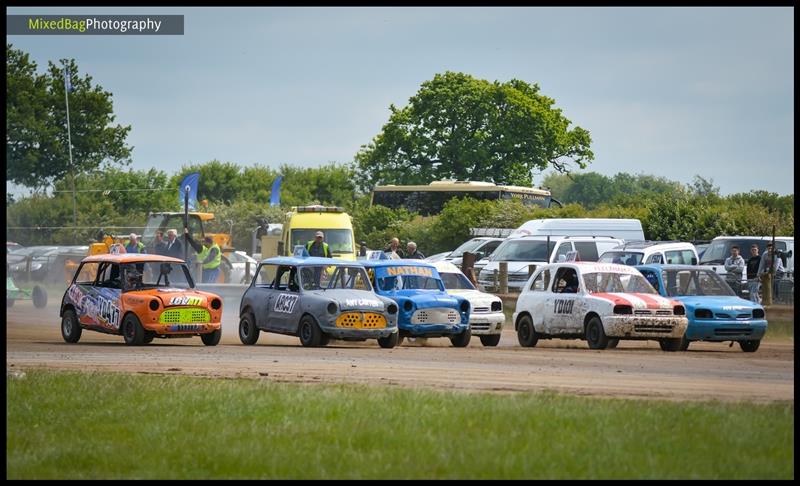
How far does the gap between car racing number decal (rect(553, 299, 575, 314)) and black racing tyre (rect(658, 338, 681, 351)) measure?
1572mm

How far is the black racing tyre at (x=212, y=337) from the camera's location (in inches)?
1000

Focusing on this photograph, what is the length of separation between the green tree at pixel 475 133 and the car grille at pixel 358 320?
64.2 meters

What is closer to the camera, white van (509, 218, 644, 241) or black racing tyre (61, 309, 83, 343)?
black racing tyre (61, 309, 83, 343)

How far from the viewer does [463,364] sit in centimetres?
2120

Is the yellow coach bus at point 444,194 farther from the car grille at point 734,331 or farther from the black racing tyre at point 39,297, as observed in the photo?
the car grille at point 734,331

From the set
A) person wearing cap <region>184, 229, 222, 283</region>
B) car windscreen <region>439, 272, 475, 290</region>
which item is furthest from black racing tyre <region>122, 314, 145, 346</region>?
person wearing cap <region>184, 229, 222, 283</region>

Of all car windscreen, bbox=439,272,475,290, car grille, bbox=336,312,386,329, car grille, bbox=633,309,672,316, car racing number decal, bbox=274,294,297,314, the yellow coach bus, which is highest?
the yellow coach bus

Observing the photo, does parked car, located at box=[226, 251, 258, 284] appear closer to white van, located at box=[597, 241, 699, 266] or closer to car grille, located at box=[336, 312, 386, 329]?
white van, located at box=[597, 241, 699, 266]

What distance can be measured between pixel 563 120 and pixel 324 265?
221 ft

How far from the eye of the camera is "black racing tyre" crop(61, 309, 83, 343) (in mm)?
26172

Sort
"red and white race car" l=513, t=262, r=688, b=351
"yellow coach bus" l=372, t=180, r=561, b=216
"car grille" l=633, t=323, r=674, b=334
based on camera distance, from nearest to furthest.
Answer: "car grille" l=633, t=323, r=674, b=334, "red and white race car" l=513, t=262, r=688, b=351, "yellow coach bus" l=372, t=180, r=561, b=216

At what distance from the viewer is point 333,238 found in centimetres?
4156

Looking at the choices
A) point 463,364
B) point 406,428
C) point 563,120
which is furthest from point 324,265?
point 563,120
